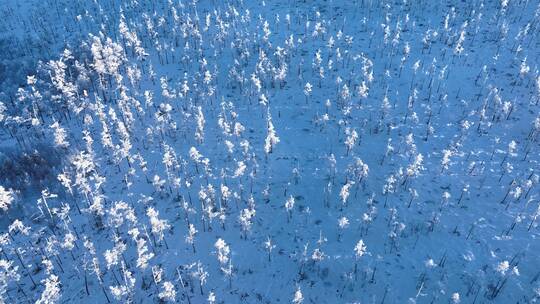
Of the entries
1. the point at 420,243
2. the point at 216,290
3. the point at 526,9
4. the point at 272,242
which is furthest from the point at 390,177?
the point at 526,9

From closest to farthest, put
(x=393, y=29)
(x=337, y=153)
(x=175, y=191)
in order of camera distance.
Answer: (x=175, y=191), (x=337, y=153), (x=393, y=29)

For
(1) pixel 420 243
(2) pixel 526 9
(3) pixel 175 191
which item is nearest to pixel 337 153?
(1) pixel 420 243

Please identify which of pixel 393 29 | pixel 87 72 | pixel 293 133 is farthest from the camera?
pixel 393 29

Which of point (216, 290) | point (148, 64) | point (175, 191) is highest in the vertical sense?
point (148, 64)

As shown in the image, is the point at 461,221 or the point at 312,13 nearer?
the point at 461,221

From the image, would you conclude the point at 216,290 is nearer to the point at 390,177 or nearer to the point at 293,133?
the point at 390,177

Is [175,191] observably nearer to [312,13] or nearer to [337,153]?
[337,153]

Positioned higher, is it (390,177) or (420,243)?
(390,177)
